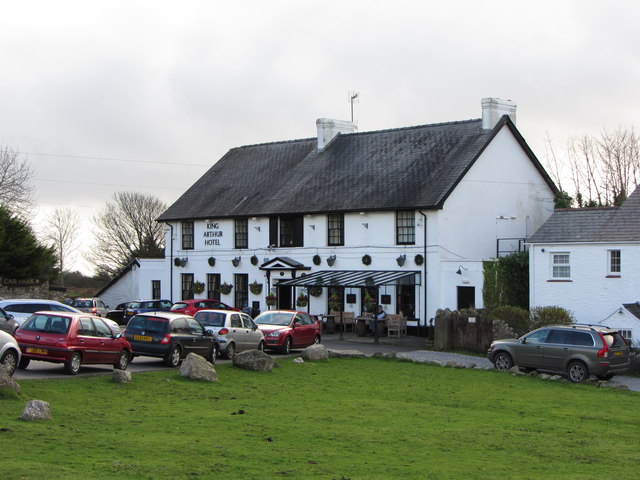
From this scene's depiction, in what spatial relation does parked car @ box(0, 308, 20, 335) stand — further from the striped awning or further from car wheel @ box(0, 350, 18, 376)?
the striped awning

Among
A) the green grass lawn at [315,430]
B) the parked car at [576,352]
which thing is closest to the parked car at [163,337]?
the green grass lawn at [315,430]

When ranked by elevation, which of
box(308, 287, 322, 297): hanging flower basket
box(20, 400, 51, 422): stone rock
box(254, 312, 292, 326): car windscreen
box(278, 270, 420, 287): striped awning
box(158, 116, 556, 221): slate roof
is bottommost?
box(20, 400, 51, 422): stone rock

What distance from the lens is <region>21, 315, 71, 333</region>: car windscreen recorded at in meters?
21.6

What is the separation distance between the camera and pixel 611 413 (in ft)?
63.0

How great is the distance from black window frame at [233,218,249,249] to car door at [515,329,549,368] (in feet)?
74.9

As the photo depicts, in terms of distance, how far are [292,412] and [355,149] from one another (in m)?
31.6

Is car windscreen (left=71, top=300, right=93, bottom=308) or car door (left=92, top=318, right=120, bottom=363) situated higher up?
car windscreen (left=71, top=300, right=93, bottom=308)

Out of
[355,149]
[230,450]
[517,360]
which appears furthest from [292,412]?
[355,149]

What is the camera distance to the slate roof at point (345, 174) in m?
41.2

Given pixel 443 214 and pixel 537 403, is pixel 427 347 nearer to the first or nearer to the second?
pixel 443 214

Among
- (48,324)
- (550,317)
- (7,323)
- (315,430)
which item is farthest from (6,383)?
(550,317)

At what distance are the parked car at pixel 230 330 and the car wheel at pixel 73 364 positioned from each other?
705 centimetres

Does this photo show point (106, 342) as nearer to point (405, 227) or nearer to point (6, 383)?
point (6, 383)

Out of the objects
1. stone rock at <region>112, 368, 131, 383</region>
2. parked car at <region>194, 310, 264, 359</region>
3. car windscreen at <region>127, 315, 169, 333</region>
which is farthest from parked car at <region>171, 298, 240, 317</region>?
stone rock at <region>112, 368, 131, 383</region>
